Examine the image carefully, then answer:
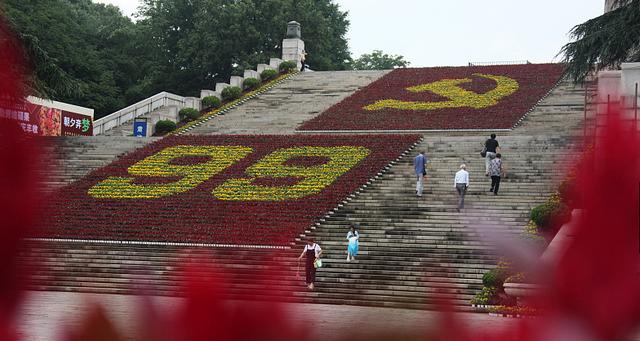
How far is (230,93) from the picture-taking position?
31.9 meters

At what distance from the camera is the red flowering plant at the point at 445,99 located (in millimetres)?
25750

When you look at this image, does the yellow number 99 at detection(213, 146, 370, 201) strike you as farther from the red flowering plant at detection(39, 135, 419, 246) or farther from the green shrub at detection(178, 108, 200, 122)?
the green shrub at detection(178, 108, 200, 122)

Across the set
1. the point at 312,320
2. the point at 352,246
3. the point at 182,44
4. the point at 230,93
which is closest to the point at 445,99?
the point at 230,93

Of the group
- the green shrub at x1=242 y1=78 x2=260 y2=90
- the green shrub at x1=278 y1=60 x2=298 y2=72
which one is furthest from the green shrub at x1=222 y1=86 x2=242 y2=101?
the green shrub at x1=278 y1=60 x2=298 y2=72

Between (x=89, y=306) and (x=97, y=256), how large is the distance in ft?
49.6

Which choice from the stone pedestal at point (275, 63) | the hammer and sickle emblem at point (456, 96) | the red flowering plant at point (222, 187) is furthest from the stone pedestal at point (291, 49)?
the red flowering plant at point (222, 187)

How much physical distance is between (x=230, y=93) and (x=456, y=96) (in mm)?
8522

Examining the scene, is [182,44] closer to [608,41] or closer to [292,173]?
[292,173]

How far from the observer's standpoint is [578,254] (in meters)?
0.57

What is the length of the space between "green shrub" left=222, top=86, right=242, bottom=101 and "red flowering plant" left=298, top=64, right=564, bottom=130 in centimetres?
451

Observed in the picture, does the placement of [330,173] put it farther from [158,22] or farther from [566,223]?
[158,22]

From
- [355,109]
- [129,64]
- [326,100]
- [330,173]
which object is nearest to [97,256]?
[330,173]

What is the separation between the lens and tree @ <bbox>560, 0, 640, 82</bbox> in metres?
16.7

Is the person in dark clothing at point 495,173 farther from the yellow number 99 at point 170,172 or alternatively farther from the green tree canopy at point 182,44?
the green tree canopy at point 182,44
